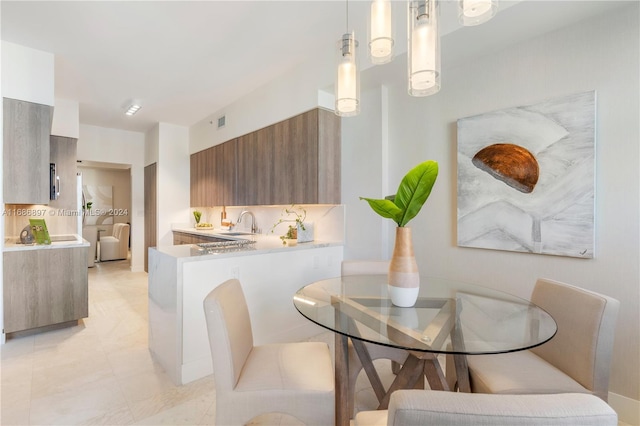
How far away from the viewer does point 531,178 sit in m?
2.09

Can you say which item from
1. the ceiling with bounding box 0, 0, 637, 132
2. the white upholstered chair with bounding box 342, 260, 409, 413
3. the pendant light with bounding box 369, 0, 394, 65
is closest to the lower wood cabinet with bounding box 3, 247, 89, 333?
the ceiling with bounding box 0, 0, 637, 132

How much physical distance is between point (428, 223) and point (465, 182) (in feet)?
1.60

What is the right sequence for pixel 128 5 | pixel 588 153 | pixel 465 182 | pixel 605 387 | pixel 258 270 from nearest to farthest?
1. pixel 605 387
2. pixel 588 153
3. pixel 128 5
4. pixel 465 182
5. pixel 258 270

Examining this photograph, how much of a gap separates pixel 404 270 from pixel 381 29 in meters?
1.17

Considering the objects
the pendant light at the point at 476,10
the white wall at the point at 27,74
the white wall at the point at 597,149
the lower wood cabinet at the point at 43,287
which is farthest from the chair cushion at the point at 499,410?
the white wall at the point at 27,74

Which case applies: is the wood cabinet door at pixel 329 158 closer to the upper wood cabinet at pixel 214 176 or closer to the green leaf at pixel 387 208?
the green leaf at pixel 387 208

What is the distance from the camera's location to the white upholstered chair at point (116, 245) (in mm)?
7027

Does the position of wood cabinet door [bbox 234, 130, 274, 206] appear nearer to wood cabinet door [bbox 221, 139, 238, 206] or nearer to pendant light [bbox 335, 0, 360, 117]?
wood cabinet door [bbox 221, 139, 238, 206]

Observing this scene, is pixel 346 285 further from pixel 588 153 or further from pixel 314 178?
pixel 588 153

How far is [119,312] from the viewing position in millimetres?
3561

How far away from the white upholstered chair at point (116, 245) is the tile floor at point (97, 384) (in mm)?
4542

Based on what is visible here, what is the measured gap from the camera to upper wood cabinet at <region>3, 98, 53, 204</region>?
2.72 metres

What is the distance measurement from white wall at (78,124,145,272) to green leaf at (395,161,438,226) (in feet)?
19.5

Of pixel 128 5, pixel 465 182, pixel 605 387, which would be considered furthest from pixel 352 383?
pixel 128 5
